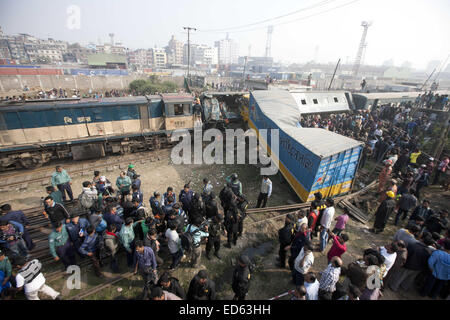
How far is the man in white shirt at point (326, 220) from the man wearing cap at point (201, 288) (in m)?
3.70

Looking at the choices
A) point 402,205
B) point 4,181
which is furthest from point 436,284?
point 4,181

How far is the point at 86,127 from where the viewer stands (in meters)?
11.2

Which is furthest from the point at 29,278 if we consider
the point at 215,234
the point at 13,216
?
the point at 215,234

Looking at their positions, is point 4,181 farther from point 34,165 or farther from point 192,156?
point 192,156

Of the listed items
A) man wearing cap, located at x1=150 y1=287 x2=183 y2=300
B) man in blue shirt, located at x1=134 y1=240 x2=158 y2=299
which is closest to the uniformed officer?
man in blue shirt, located at x1=134 y1=240 x2=158 y2=299

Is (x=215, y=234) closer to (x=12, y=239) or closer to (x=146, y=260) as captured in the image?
(x=146, y=260)

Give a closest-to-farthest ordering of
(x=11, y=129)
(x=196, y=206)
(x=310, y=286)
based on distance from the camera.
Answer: (x=310, y=286)
(x=196, y=206)
(x=11, y=129)

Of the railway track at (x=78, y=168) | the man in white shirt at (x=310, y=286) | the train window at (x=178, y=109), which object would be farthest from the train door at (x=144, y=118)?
the man in white shirt at (x=310, y=286)

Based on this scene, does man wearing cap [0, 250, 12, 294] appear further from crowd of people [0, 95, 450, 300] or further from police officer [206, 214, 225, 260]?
police officer [206, 214, 225, 260]

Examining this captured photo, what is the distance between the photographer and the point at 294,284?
5.17 m

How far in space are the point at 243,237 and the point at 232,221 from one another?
131 cm

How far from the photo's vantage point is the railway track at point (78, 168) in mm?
9236

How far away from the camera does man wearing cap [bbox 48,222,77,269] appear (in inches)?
178

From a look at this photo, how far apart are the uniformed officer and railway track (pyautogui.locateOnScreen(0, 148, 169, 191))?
7286 millimetres
